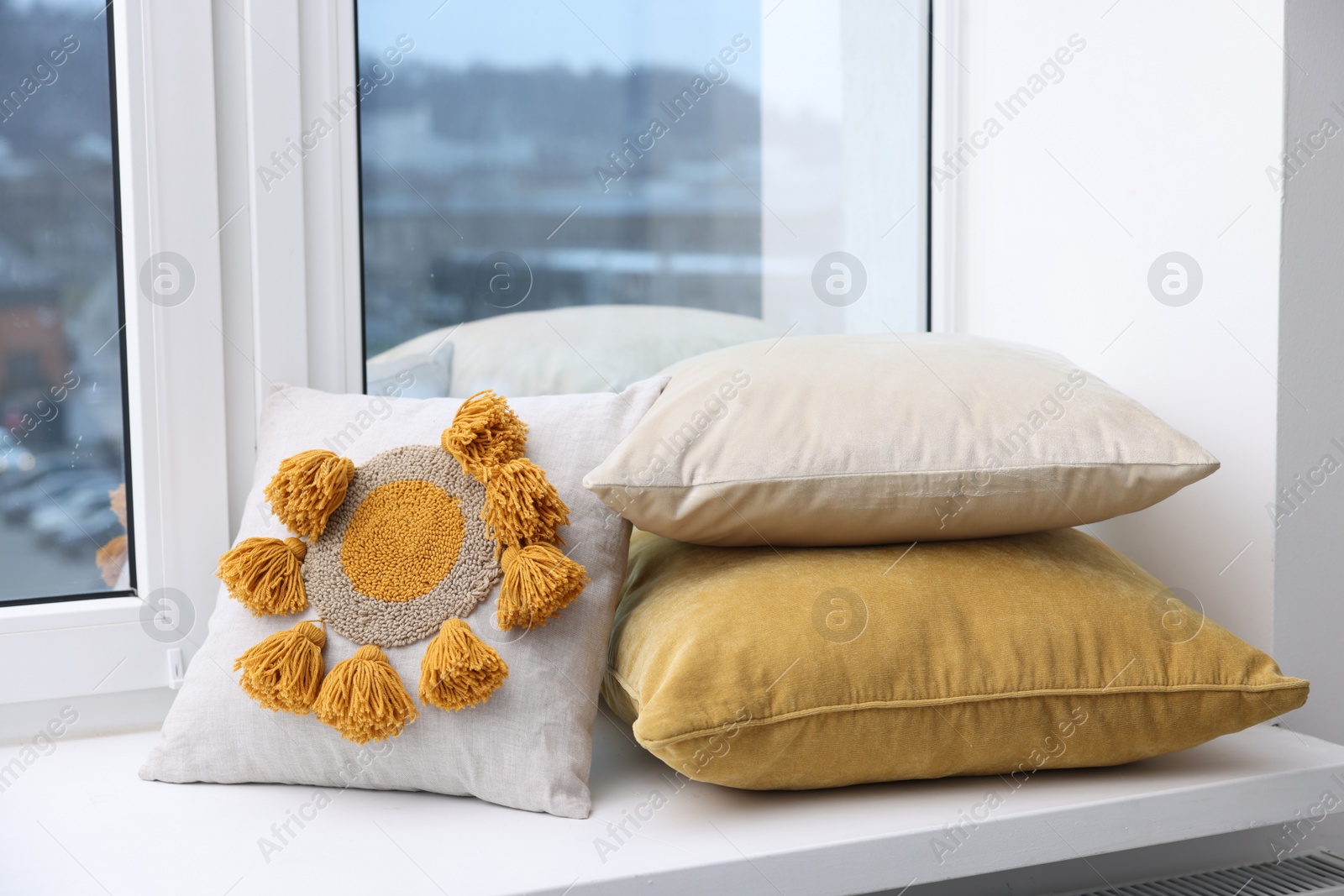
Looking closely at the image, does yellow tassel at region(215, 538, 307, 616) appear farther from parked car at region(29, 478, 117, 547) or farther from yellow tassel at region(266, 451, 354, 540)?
parked car at region(29, 478, 117, 547)

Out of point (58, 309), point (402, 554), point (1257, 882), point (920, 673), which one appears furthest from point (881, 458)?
point (58, 309)

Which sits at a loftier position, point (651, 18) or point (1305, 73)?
point (651, 18)

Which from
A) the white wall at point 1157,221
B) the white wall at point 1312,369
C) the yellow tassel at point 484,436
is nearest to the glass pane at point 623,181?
the white wall at point 1157,221

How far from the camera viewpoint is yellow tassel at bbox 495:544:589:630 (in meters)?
0.83

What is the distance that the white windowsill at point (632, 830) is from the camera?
2.39 ft

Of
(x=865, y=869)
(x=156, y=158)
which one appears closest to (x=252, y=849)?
(x=865, y=869)

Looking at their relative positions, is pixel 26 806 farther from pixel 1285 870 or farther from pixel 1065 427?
pixel 1285 870

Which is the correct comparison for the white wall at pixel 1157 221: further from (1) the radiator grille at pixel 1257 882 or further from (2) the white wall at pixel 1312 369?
(1) the radiator grille at pixel 1257 882

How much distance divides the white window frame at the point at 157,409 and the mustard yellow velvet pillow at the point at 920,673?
1.83 feet

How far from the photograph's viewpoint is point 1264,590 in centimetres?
103

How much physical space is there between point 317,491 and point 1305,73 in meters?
1.06

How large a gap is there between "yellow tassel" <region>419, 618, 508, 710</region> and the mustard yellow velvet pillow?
129mm

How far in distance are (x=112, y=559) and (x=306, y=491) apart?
15.8 inches

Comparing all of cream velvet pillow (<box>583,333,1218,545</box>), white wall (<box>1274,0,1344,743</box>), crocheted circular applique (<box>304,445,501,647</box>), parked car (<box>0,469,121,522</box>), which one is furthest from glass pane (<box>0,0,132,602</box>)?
white wall (<box>1274,0,1344,743</box>)
